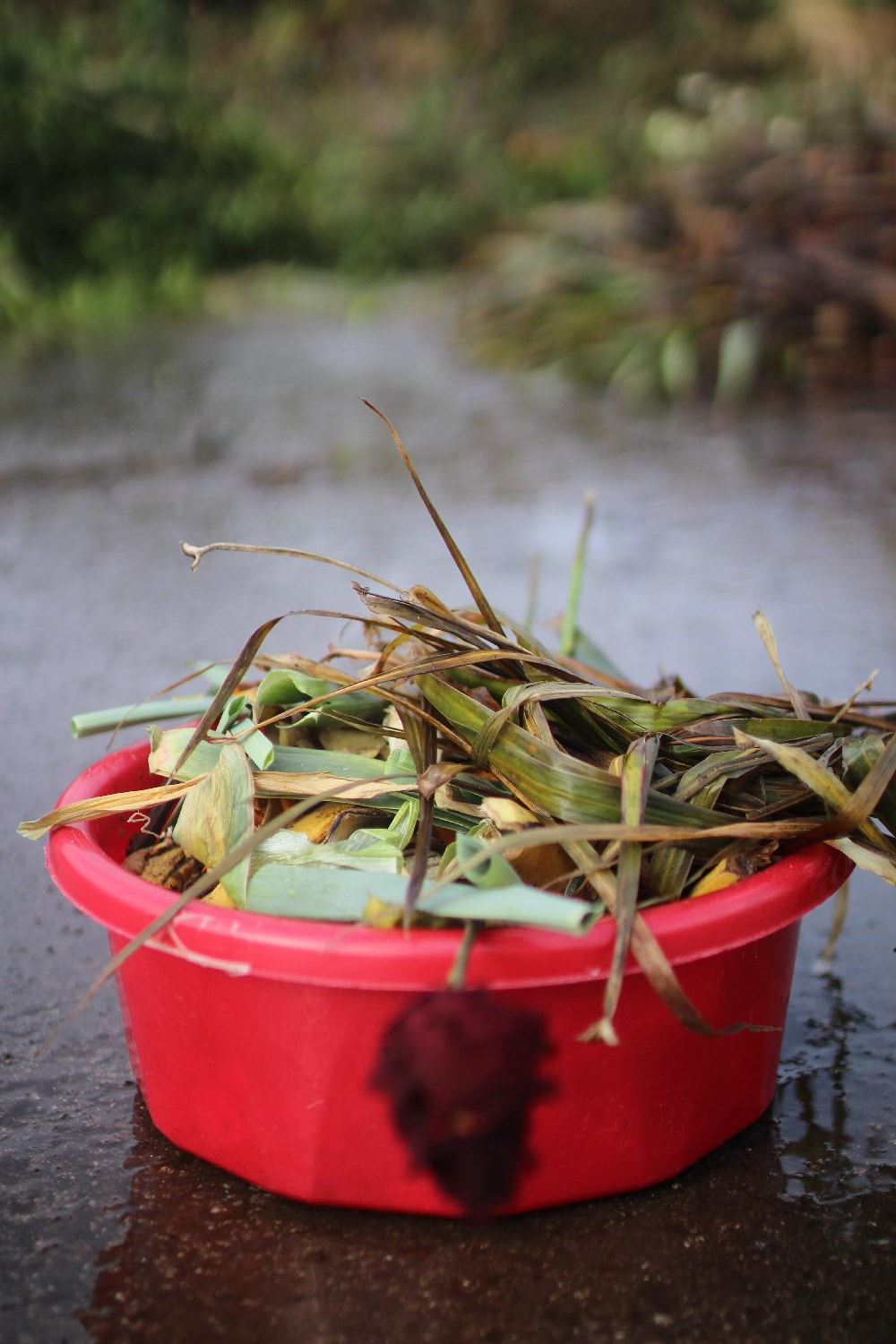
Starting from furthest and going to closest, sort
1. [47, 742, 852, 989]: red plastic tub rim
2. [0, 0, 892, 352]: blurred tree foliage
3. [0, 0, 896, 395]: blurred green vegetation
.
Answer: [0, 0, 892, 352]: blurred tree foliage
[0, 0, 896, 395]: blurred green vegetation
[47, 742, 852, 989]: red plastic tub rim

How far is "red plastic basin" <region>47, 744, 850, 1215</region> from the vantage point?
99 cm

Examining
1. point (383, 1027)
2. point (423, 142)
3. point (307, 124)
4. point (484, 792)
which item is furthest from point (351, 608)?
point (307, 124)

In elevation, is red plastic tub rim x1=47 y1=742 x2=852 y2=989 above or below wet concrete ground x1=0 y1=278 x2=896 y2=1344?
above

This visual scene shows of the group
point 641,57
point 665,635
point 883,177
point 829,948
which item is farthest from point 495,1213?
point 641,57

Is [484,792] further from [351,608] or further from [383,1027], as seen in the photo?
[351,608]

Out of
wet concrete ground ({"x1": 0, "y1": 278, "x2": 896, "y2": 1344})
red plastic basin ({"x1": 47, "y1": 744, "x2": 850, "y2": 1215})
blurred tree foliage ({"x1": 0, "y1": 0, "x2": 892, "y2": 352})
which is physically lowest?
blurred tree foliage ({"x1": 0, "y1": 0, "x2": 892, "y2": 352})

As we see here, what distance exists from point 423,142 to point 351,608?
26.4 feet

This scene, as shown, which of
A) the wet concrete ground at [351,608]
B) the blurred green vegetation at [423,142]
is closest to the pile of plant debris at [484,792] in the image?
the wet concrete ground at [351,608]

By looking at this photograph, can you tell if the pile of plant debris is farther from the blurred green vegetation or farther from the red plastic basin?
the blurred green vegetation

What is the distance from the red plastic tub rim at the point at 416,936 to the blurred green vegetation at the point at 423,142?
3.83m

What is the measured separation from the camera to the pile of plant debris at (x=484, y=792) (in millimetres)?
1030

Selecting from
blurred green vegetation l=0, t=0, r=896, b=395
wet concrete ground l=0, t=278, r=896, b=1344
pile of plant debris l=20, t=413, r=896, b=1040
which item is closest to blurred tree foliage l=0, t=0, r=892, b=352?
blurred green vegetation l=0, t=0, r=896, b=395

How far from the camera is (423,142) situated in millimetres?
9781

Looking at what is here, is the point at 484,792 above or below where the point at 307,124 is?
above
